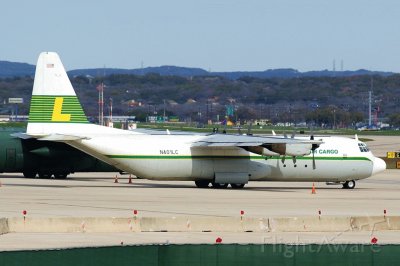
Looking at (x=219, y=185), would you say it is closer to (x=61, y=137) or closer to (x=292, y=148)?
(x=292, y=148)

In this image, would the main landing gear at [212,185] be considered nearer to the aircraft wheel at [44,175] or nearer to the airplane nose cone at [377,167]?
the airplane nose cone at [377,167]

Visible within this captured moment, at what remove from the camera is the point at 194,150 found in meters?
55.2

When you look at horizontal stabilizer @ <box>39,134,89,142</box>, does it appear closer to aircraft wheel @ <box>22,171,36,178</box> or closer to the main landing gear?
the main landing gear

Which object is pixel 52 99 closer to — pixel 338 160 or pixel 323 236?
pixel 338 160

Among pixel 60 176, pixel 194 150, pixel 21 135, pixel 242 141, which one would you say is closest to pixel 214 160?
pixel 194 150

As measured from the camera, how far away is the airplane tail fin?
189ft

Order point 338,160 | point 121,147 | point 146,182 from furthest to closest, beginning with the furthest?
point 146,182 < point 338,160 < point 121,147

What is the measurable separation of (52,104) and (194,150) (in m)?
7.95

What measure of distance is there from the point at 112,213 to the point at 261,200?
1018cm

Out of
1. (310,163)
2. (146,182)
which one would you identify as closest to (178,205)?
(310,163)

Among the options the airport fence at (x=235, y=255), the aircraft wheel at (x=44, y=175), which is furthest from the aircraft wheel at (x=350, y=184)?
the airport fence at (x=235, y=255)

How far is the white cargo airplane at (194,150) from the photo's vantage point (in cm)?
5438

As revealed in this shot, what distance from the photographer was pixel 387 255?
22344 mm

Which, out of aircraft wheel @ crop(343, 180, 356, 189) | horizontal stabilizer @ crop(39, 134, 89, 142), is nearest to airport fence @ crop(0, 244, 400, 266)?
horizontal stabilizer @ crop(39, 134, 89, 142)
